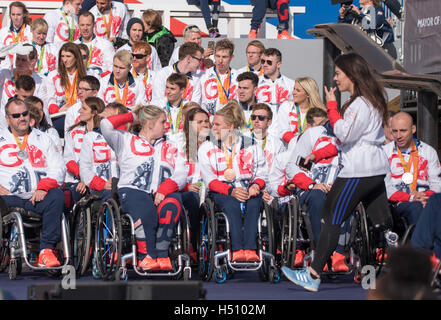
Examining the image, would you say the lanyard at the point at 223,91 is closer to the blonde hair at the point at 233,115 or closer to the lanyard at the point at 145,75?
the lanyard at the point at 145,75

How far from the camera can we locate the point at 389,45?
13.6 m

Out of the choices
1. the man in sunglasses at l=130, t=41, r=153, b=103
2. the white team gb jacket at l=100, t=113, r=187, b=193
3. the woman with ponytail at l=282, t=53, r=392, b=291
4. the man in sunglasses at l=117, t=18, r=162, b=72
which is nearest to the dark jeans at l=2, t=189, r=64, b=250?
the white team gb jacket at l=100, t=113, r=187, b=193

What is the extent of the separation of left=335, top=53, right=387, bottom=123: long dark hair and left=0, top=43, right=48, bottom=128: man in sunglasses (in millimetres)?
4728

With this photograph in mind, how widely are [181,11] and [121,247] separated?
910 centimetres

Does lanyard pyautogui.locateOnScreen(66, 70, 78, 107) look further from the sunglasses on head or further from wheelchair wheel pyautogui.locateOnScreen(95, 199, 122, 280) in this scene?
wheelchair wheel pyautogui.locateOnScreen(95, 199, 122, 280)

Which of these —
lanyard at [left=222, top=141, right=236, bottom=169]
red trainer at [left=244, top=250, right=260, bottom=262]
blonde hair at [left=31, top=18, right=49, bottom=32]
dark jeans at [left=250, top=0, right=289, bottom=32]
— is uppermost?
dark jeans at [left=250, top=0, right=289, bottom=32]

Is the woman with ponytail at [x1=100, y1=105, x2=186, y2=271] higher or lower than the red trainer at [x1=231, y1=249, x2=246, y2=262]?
higher

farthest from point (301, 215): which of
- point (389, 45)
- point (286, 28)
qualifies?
point (286, 28)

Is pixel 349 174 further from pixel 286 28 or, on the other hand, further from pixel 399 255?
pixel 286 28

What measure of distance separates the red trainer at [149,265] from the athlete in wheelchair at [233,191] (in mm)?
463

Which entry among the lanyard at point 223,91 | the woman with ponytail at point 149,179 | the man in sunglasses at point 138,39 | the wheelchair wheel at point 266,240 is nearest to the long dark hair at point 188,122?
the woman with ponytail at point 149,179

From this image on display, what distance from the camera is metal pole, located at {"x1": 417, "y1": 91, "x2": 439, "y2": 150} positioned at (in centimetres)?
1137

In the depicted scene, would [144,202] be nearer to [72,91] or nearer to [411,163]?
[411,163]
